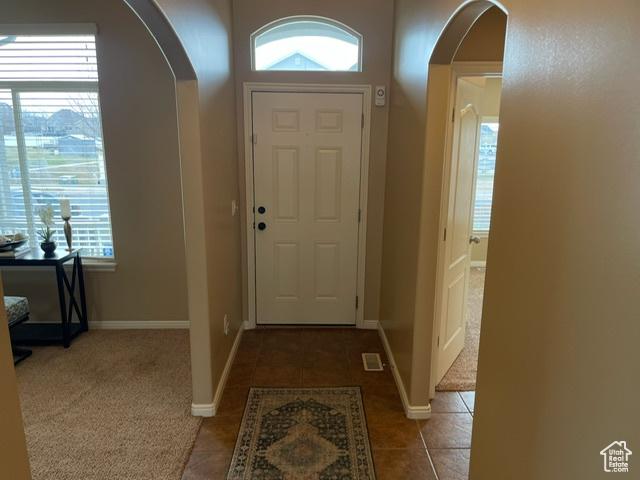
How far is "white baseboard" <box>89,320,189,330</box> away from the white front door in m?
0.72

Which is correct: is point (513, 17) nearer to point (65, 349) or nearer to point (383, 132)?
point (383, 132)

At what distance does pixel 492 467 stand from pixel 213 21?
277cm

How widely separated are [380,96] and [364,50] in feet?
1.25

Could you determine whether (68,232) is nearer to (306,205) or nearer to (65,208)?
(65,208)

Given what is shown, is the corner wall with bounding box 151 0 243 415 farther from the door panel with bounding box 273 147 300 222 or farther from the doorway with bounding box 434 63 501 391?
the doorway with bounding box 434 63 501 391

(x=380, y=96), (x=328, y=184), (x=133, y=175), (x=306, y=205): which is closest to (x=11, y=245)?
(x=133, y=175)

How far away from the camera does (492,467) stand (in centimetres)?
137

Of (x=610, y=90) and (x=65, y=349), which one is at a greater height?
(x=610, y=90)

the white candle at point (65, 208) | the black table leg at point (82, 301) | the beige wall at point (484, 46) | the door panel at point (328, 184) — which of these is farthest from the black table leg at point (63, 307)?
the beige wall at point (484, 46)

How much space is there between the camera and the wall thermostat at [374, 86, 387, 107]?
3.35 meters

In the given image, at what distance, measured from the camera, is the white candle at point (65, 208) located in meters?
3.32

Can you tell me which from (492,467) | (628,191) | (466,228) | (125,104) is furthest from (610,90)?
(125,104)

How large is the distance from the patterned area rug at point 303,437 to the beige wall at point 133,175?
58.6 inches

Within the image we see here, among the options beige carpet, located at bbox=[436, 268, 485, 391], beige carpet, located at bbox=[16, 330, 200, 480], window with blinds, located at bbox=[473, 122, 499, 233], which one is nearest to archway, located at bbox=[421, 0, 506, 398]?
beige carpet, located at bbox=[436, 268, 485, 391]
